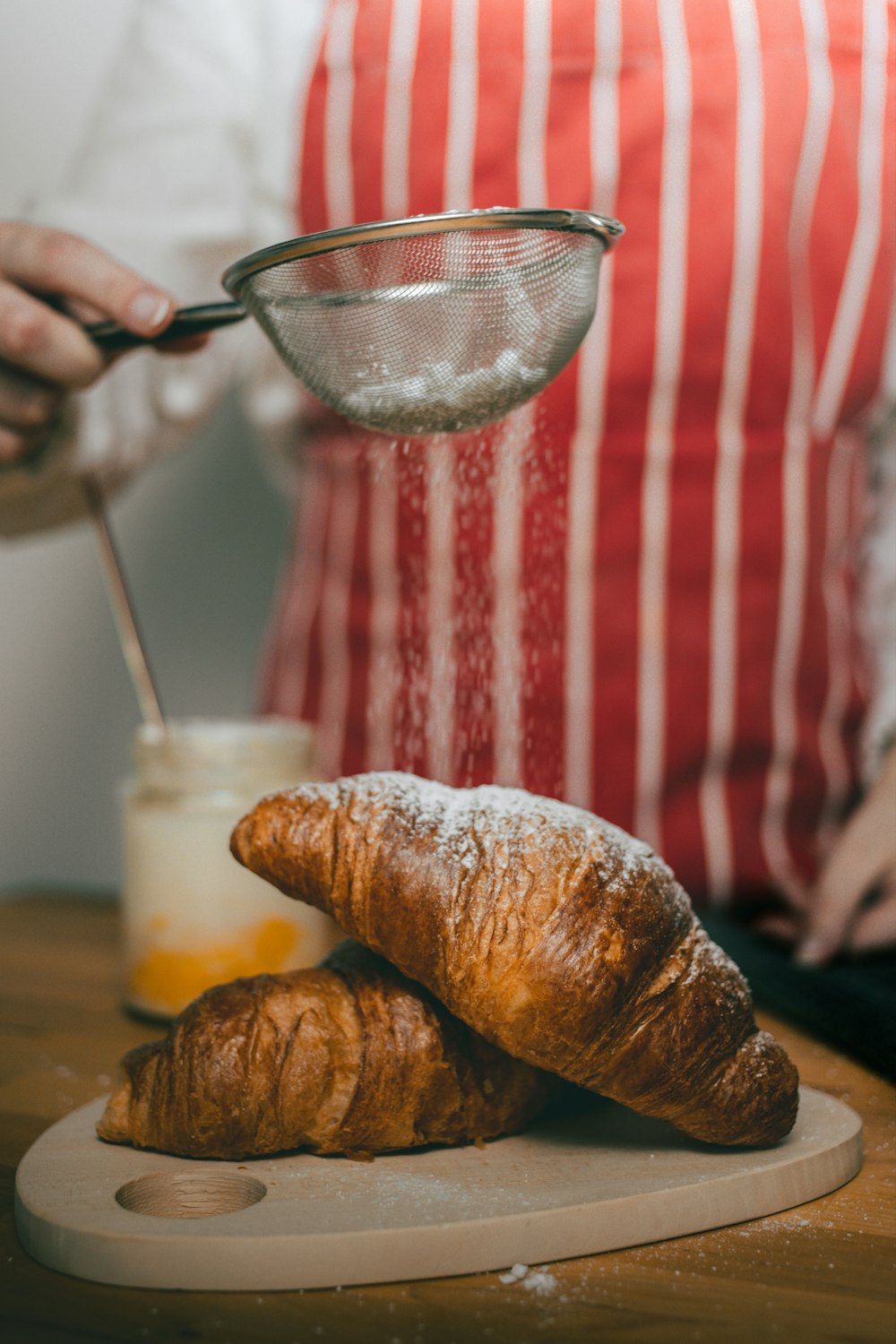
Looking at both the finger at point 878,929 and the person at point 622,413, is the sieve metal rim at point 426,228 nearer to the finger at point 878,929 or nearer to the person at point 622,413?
the person at point 622,413

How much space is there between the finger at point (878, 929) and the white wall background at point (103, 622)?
3.02 feet

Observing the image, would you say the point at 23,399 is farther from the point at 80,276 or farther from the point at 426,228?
the point at 426,228

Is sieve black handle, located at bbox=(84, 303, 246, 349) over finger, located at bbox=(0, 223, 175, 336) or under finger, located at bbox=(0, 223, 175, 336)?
under

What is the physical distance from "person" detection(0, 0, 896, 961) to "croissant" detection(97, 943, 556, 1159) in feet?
1.32

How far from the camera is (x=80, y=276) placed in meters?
0.70

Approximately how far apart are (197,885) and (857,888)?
49cm

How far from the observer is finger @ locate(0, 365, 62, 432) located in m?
0.78

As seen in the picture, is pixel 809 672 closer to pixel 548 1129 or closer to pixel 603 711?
pixel 603 711

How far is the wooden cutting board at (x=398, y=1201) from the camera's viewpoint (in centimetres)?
47

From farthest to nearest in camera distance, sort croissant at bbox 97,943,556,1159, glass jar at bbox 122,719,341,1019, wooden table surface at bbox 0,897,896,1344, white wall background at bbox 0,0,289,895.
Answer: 1. white wall background at bbox 0,0,289,895
2. glass jar at bbox 122,719,341,1019
3. croissant at bbox 97,943,556,1159
4. wooden table surface at bbox 0,897,896,1344

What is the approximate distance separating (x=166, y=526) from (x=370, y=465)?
0.55 m

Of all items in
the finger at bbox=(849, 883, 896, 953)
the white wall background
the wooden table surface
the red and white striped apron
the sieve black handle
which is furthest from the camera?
the white wall background

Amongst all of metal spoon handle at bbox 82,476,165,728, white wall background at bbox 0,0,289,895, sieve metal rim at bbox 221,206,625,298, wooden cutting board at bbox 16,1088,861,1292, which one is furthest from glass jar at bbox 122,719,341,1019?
white wall background at bbox 0,0,289,895

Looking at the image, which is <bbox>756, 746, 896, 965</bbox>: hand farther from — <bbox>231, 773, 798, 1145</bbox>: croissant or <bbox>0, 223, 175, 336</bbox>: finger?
<bbox>0, 223, 175, 336</bbox>: finger
